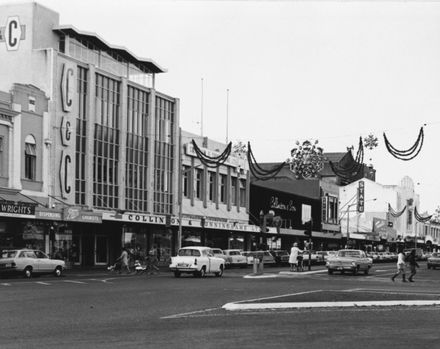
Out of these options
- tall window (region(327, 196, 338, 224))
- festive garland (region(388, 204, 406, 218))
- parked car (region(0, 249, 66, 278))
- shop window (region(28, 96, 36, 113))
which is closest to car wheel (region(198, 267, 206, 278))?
parked car (region(0, 249, 66, 278))

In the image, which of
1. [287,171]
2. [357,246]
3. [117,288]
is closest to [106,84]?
[117,288]

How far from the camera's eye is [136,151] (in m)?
57.4

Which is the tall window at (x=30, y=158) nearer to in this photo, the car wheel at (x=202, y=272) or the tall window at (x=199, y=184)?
the car wheel at (x=202, y=272)

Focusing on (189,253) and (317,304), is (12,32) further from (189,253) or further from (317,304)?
(317,304)

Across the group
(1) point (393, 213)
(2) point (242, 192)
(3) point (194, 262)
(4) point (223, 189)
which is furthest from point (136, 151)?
(1) point (393, 213)

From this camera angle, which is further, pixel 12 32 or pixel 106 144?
pixel 106 144

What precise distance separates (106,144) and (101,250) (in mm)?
7294

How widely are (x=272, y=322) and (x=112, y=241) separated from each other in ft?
131

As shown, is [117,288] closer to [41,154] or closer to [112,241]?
[41,154]

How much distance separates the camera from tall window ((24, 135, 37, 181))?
153 ft

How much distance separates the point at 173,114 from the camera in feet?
206

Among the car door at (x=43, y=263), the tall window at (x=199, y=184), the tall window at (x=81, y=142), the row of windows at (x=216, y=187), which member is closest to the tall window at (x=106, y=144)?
the tall window at (x=81, y=142)

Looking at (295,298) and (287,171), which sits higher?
(287,171)

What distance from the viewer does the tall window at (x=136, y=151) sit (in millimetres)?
56500
